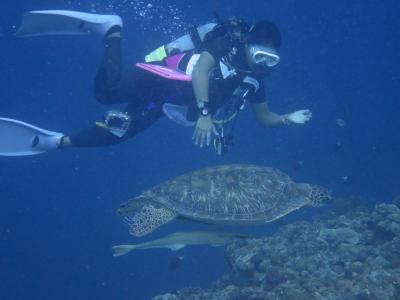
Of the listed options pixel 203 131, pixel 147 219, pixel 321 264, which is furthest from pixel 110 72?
pixel 321 264

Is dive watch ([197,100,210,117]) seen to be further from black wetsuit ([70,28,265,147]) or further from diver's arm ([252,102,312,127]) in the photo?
diver's arm ([252,102,312,127])

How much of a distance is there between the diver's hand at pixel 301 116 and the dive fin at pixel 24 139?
4.47 meters

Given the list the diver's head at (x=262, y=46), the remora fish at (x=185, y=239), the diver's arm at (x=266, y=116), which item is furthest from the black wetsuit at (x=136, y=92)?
the remora fish at (x=185, y=239)

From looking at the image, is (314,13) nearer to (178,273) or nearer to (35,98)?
(35,98)

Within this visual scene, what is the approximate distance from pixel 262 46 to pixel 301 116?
1863 millimetres

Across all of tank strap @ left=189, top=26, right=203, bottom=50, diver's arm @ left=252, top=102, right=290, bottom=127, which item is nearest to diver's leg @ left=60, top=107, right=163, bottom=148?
tank strap @ left=189, top=26, right=203, bottom=50

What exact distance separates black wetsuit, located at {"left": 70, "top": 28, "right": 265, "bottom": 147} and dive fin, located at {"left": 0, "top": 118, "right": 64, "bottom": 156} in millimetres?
434

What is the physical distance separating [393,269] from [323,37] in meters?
34.2

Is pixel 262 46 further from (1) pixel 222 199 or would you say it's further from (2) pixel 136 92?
(1) pixel 222 199

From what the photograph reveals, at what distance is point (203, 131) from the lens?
5996mm

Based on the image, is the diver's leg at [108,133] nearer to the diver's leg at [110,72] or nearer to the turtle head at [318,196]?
the diver's leg at [110,72]

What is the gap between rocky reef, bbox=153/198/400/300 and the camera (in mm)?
6980

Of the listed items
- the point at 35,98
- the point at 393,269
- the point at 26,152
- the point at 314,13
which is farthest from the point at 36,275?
the point at 314,13

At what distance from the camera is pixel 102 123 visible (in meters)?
7.19
